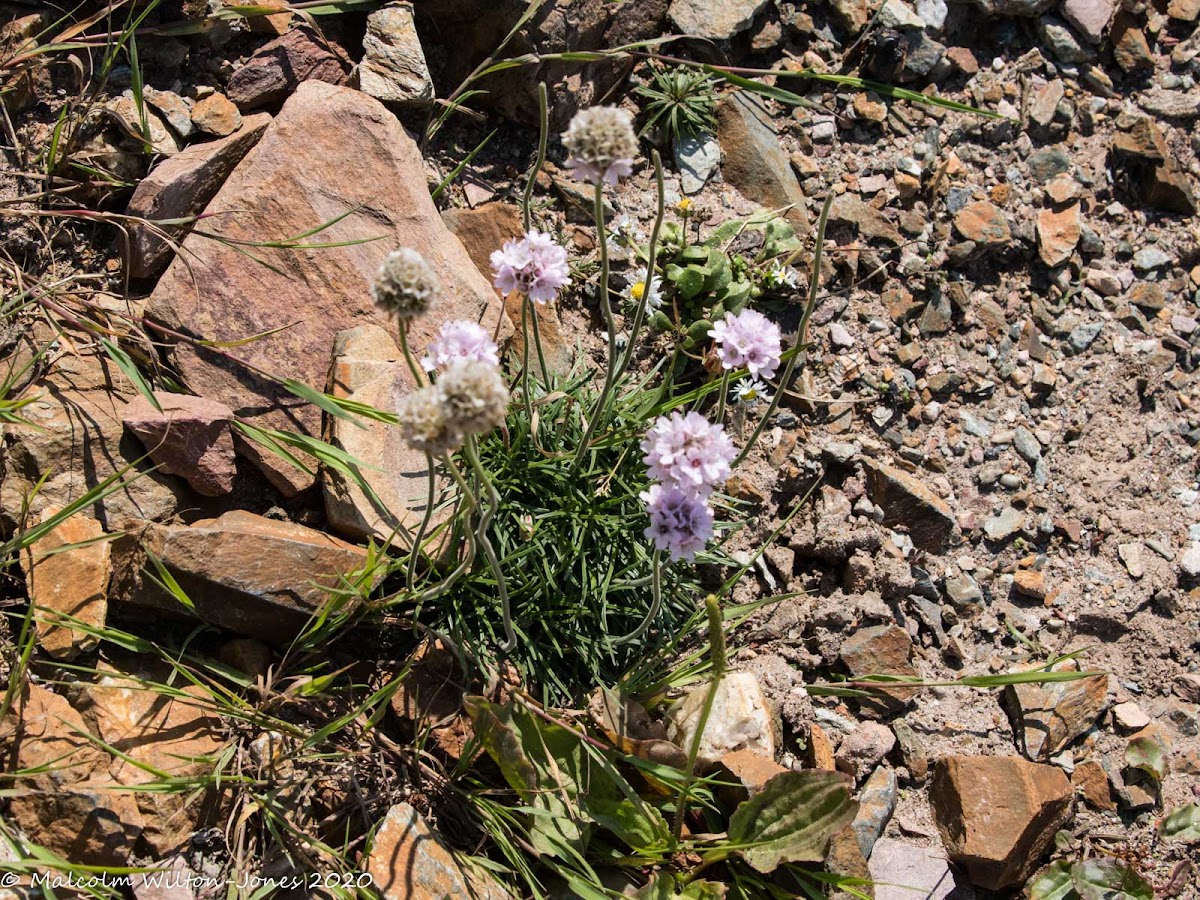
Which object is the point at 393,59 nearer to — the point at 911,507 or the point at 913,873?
the point at 911,507

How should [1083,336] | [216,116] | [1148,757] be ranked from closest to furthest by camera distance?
[1148,757]
[216,116]
[1083,336]

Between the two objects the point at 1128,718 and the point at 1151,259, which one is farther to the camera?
the point at 1151,259

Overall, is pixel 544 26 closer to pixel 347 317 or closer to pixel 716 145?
pixel 716 145

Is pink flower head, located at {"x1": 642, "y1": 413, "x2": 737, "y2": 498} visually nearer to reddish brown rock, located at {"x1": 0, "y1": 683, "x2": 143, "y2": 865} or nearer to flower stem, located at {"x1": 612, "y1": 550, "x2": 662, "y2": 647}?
flower stem, located at {"x1": 612, "y1": 550, "x2": 662, "y2": 647}

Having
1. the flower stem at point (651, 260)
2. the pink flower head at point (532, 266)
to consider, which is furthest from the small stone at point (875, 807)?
the pink flower head at point (532, 266)

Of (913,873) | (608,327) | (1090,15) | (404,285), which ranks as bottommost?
(913,873)

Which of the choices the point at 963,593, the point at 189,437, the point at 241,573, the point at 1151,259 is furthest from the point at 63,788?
the point at 1151,259

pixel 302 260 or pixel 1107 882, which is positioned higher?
pixel 302 260
